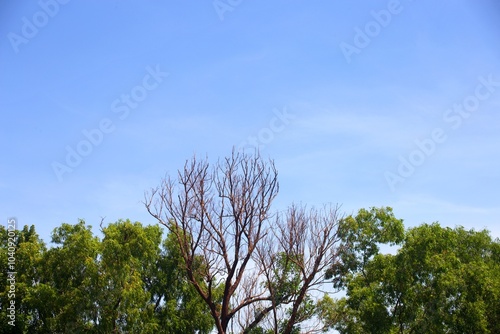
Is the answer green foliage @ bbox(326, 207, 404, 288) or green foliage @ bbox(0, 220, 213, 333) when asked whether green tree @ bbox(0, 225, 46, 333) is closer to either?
green foliage @ bbox(0, 220, 213, 333)

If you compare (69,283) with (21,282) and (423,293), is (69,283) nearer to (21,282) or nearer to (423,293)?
(21,282)

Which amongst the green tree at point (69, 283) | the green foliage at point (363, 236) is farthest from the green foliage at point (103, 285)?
the green foliage at point (363, 236)

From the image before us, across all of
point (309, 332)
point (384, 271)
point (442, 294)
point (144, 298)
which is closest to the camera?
point (442, 294)

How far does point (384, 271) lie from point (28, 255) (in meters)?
13.5

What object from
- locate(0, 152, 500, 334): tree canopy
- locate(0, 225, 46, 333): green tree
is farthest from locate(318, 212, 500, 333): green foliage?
locate(0, 225, 46, 333): green tree

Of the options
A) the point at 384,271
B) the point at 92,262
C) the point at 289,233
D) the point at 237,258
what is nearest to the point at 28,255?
the point at 92,262

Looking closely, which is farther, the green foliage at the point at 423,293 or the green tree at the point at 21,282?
the green tree at the point at 21,282

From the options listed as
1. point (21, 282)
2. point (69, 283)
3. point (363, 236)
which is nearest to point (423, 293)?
point (363, 236)

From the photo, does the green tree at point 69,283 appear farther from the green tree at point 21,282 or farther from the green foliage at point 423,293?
the green foliage at point 423,293

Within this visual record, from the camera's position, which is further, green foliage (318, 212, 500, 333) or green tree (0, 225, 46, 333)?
green tree (0, 225, 46, 333)

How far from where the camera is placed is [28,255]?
21.0 m

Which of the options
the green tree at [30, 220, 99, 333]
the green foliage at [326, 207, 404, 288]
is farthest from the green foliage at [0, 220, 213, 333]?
the green foliage at [326, 207, 404, 288]

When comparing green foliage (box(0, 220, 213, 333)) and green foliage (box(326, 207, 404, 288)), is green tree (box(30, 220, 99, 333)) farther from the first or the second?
green foliage (box(326, 207, 404, 288))

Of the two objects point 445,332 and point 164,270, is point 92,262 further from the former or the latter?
point 445,332
